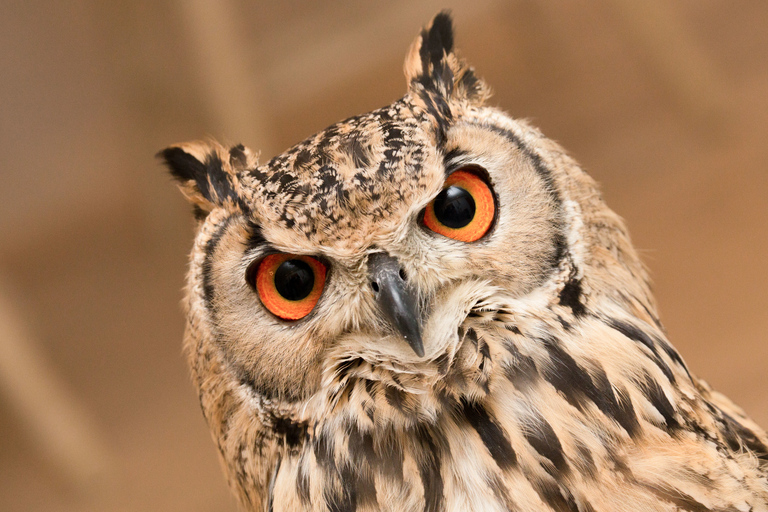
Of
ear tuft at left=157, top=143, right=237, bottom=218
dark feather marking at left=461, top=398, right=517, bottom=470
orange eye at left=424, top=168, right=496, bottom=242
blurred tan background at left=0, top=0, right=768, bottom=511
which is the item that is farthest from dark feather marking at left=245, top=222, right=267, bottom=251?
blurred tan background at left=0, top=0, right=768, bottom=511

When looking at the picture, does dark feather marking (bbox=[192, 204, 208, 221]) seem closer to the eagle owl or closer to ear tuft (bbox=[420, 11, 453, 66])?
the eagle owl

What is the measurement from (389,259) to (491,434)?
0.83ft

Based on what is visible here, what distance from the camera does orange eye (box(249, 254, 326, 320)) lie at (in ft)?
2.61

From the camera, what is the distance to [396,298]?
0.74 m

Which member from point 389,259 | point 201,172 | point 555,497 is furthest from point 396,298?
point 201,172

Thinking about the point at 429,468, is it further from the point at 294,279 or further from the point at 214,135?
the point at 214,135

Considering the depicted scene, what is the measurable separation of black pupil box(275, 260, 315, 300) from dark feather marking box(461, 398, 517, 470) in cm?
24

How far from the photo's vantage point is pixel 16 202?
7.29 feet

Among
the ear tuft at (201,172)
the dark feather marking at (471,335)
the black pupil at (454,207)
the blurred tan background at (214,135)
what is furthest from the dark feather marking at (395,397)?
the blurred tan background at (214,135)

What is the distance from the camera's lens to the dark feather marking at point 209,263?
2.89 ft

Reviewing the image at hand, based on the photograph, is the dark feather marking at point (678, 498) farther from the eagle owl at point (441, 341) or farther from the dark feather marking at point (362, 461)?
the dark feather marking at point (362, 461)

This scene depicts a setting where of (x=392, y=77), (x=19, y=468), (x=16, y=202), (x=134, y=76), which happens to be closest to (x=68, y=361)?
(x=19, y=468)

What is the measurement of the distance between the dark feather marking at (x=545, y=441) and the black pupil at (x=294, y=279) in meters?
0.33

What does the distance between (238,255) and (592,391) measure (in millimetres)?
489
